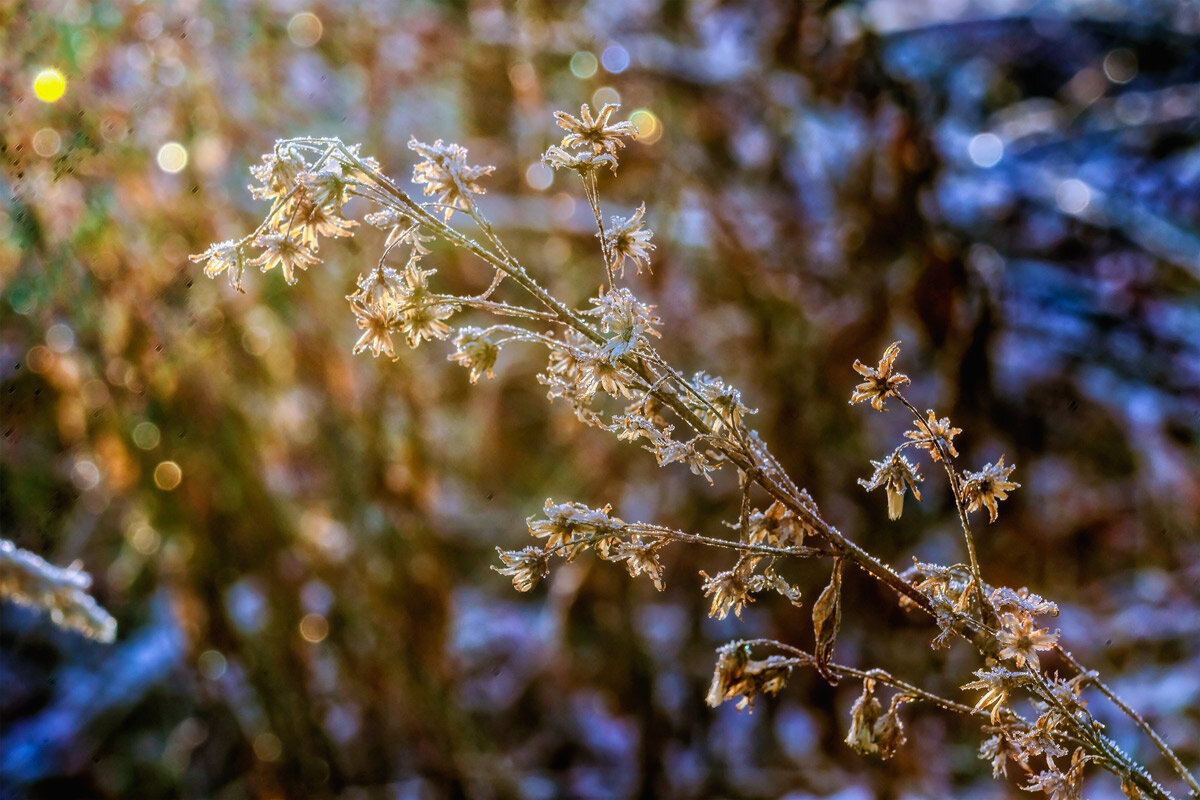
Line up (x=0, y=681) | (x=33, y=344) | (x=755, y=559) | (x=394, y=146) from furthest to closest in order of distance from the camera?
(x=0, y=681) < (x=394, y=146) < (x=33, y=344) < (x=755, y=559)

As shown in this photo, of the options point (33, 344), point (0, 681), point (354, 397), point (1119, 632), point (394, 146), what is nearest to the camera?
point (33, 344)

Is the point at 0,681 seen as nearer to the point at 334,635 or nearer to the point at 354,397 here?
the point at 334,635

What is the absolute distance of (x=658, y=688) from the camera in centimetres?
283

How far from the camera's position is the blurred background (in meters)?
2.25

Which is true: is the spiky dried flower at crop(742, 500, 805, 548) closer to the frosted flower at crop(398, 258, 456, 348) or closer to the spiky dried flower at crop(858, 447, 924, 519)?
the spiky dried flower at crop(858, 447, 924, 519)

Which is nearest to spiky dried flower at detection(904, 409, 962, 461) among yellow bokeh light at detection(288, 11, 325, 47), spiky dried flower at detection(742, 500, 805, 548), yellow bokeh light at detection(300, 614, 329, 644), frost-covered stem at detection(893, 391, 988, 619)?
frost-covered stem at detection(893, 391, 988, 619)

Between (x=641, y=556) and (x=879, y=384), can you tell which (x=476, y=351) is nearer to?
(x=641, y=556)

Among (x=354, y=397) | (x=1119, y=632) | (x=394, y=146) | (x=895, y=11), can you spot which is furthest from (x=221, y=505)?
(x=895, y=11)

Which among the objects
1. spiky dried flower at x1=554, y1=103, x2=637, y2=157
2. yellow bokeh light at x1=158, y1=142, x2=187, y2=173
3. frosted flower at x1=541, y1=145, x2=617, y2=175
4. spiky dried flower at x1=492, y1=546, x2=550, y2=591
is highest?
yellow bokeh light at x1=158, y1=142, x2=187, y2=173

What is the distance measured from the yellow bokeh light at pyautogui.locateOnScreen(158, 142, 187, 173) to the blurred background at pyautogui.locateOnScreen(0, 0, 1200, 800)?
0.01 metres

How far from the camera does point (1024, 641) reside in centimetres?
79

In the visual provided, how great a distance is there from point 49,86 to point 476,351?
201 centimetres

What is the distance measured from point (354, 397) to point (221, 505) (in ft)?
1.69

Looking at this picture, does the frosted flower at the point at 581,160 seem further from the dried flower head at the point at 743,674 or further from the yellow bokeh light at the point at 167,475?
the yellow bokeh light at the point at 167,475
